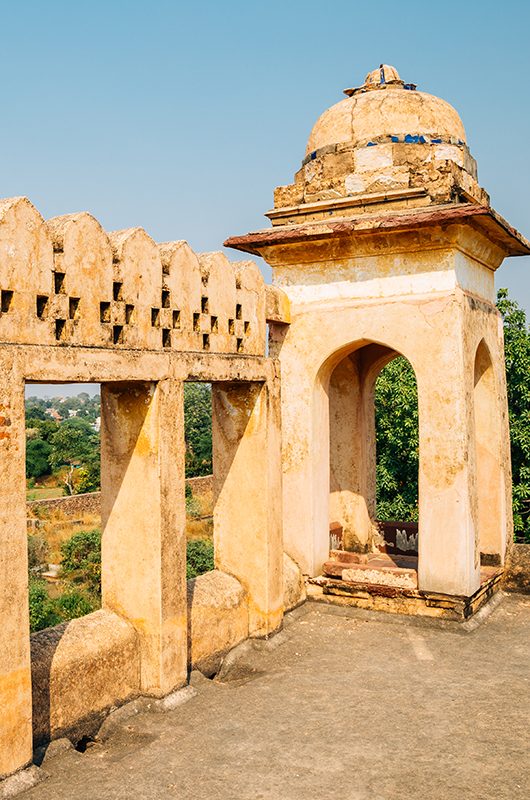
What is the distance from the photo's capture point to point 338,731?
516cm

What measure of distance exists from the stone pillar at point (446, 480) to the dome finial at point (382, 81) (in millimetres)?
3147

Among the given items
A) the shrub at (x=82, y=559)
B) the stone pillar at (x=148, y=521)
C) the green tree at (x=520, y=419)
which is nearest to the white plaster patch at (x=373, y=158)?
the stone pillar at (x=148, y=521)

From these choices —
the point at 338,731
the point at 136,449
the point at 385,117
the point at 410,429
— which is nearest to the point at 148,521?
the point at 136,449

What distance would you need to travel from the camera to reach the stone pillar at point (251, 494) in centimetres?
686

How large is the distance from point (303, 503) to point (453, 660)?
214 cm

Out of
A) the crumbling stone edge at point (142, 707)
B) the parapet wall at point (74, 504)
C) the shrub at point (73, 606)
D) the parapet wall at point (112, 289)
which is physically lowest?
the shrub at point (73, 606)

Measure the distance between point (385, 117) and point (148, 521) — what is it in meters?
4.93

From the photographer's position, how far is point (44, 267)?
469cm

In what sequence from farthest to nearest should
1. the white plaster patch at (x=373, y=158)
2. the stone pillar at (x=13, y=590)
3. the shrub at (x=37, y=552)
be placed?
the shrub at (x=37, y=552) → the white plaster patch at (x=373, y=158) → the stone pillar at (x=13, y=590)

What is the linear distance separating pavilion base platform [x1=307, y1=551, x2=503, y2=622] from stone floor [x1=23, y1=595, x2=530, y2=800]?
0.32 metres

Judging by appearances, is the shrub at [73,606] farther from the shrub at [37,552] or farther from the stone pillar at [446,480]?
the stone pillar at [446,480]

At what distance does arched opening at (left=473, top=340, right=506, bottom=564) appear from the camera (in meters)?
8.55

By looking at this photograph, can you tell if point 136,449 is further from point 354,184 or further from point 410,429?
point 410,429

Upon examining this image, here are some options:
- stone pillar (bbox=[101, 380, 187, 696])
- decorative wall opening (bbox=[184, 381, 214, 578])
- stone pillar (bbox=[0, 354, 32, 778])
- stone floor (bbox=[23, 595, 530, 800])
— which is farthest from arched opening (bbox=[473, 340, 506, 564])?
stone pillar (bbox=[0, 354, 32, 778])
